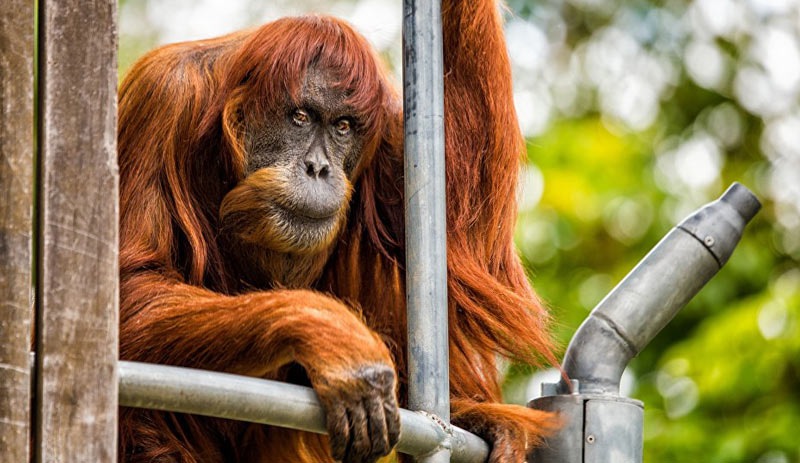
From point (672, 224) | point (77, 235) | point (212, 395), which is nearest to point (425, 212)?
point (212, 395)

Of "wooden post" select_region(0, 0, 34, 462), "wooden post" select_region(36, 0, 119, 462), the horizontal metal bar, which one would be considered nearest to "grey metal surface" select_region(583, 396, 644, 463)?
the horizontal metal bar

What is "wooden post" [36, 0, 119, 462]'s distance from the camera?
2.14m

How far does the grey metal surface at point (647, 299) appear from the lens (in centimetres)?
323

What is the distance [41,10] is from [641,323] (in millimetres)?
1604

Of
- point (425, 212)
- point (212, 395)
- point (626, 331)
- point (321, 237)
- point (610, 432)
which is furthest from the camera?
point (321, 237)

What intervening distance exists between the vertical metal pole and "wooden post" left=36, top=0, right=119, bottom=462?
79 centimetres

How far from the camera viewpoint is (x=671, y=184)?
855 cm

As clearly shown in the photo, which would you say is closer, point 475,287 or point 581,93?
point 475,287

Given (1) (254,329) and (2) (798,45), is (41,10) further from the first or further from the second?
(2) (798,45)

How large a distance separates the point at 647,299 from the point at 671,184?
17.8ft

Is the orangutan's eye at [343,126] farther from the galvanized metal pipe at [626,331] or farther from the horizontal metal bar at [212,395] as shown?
the horizontal metal bar at [212,395]

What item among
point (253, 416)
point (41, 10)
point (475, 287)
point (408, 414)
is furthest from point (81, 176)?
point (475, 287)

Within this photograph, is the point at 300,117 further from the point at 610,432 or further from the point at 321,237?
the point at 610,432

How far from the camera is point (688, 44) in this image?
9.62m
